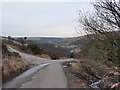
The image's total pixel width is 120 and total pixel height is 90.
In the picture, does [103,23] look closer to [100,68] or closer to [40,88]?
[100,68]

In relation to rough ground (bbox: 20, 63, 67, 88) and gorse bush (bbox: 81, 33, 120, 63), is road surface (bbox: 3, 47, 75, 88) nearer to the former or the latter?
rough ground (bbox: 20, 63, 67, 88)

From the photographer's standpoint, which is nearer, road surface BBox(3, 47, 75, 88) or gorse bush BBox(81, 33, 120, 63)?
road surface BBox(3, 47, 75, 88)

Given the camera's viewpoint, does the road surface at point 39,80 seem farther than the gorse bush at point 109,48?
No

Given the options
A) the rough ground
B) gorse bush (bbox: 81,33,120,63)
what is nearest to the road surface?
the rough ground

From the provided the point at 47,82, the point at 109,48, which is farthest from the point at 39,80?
the point at 109,48

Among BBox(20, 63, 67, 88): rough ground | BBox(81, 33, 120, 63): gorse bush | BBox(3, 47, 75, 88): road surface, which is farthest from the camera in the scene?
BBox(81, 33, 120, 63): gorse bush

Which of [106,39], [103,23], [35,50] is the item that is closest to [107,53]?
[106,39]

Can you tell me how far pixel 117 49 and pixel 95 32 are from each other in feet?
15.1

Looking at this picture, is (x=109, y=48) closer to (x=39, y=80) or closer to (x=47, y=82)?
(x=47, y=82)

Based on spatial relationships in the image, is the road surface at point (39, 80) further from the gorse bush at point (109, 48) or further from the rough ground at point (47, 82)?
the gorse bush at point (109, 48)

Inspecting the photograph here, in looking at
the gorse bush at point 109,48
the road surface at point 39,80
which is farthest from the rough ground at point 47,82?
the gorse bush at point 109,48

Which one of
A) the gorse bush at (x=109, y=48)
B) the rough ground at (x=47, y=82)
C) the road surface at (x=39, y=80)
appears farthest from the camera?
the gorse bush at (x=109, y=48)

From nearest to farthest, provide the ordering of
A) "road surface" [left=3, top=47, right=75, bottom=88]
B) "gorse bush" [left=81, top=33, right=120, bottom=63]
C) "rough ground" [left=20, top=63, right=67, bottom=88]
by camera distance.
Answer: "rough ground" [left=20, top=63, right=67, bottom=88], "road surface" [left=3, top=47, right=75, bottom=88], "gorse bush" [left=81, top=33, right=120, bottom=63]

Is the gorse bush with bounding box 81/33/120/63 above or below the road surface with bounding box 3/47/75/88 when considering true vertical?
above
